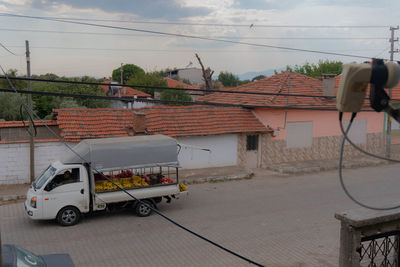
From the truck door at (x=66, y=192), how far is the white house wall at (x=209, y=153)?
7234 millimetres

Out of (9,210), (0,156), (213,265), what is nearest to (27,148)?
(0,156)

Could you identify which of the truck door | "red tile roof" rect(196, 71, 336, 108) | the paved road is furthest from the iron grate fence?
"red tile roof" rect(196, 71, 336, 108)

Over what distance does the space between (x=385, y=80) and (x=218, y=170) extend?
1594cm

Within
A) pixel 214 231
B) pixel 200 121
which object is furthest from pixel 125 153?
pixel 200 121

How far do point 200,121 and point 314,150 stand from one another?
727cm

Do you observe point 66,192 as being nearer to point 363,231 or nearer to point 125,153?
point 125,153

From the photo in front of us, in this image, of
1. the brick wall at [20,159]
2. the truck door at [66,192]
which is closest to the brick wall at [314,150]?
the brick wall at [20,159]

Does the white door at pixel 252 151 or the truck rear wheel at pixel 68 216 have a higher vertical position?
the white door at pixel 252 151

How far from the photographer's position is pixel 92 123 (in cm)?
1822

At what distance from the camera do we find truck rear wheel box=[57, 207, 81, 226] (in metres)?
12.3

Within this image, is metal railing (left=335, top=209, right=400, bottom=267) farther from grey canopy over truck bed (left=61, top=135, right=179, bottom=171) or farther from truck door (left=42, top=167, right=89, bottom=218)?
truck door (left=42, top=167, right=89, bottom=218)

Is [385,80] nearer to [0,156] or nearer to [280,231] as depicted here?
[280,231]

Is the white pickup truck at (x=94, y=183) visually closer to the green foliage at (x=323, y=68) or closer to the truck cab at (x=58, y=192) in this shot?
the truck cab at (x=58, y=192)

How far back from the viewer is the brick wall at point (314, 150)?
21.4 metres
